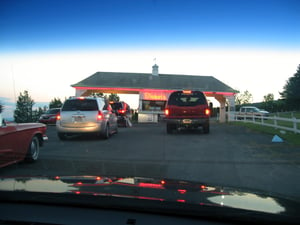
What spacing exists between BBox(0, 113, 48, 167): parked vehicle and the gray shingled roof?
70.5ft

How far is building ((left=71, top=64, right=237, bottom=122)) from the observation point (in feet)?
96.3

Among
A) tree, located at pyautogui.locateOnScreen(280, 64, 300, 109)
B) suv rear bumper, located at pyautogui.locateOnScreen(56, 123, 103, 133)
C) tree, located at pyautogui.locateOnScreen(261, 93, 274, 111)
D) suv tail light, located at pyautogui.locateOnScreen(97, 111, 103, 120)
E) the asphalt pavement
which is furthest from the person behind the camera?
tree, located at pyautogui.locateOnScreen(280, 64, 300, 109)

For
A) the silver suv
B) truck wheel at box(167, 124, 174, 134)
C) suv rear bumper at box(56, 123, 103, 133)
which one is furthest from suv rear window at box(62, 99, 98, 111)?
truck wheel at box(167, 124, 174, 134)

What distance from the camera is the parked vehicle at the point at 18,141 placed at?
596 cm

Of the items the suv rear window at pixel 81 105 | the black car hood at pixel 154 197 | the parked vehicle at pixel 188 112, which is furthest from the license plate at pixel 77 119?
the black car hood at pixel 154 197

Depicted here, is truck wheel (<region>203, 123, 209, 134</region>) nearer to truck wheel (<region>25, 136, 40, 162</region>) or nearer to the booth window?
truck wheel (<region>25, 136, 40, 162</region>)

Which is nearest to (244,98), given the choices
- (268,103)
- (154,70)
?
(268,103)

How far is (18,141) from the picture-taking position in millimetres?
6516

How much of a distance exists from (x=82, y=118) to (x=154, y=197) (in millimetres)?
9090

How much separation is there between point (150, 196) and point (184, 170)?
4.02 metres

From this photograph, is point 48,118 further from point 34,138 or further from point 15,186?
point 15,186

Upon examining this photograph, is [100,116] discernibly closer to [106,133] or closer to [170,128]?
[106,133]

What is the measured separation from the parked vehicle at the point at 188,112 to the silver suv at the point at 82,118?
3.44 m

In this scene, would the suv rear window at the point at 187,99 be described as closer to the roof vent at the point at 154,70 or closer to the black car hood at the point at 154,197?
the black car hood at the point at 154,197
